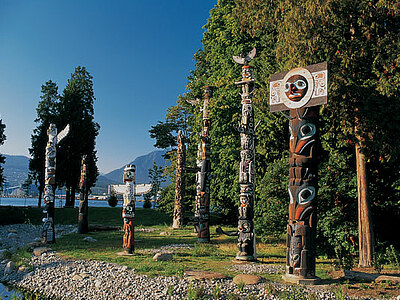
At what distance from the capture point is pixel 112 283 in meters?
8.87

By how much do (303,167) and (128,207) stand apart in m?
6.27

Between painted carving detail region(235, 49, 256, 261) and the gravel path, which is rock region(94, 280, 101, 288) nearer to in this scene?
the gravel path

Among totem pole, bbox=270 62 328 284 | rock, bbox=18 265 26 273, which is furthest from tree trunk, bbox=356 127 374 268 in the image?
rock, bbox=18 265 26 273

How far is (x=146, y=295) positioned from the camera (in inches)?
316

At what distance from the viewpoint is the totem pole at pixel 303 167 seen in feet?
26.6

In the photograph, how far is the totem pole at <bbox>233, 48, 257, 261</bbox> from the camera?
10.9 metres

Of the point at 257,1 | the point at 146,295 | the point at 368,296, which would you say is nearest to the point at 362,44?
the point at 257,1

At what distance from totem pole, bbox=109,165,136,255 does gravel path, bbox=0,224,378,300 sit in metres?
1.42

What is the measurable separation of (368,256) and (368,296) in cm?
366

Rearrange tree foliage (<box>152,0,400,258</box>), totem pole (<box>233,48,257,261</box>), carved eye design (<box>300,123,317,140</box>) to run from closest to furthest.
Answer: carved eye design (<box>300,123,317,140</box>) → tree foliage (<box>152,0,400,258</box>) → totem pole (<box>233,48,257,261</box>)

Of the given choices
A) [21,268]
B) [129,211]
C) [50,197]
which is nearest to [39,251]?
[21,268]

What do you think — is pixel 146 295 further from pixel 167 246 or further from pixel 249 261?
pixel 167 246

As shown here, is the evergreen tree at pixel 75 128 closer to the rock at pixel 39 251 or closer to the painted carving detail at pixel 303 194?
the rock at pixel 39 251

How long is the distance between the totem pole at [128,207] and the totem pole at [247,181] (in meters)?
3.58
